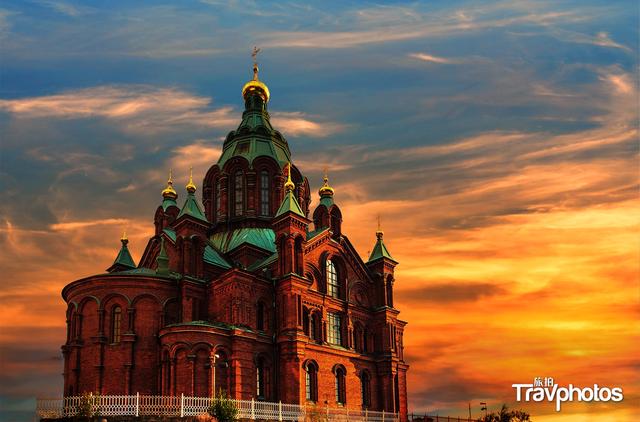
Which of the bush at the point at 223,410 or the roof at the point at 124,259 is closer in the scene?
the bush at the point at 223,410

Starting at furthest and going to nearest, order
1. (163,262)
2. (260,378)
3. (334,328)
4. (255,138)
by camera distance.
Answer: (255,138) → (334,328) → (163,262) → (260,378)

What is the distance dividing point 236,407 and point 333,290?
1574 cm

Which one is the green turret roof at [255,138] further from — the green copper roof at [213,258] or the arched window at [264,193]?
the green copper roof at [213,258]

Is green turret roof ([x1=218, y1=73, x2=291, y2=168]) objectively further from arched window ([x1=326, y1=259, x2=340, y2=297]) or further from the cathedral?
arched window ([x1=326, y1=259, x2=340, y2=297])

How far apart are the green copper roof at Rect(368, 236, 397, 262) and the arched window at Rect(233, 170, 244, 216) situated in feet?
36.3

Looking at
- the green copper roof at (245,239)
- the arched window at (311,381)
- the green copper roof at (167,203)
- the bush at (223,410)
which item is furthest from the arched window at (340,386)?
the green copper roof at (167,203)

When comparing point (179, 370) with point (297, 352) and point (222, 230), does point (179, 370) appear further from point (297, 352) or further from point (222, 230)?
point (222, 230)

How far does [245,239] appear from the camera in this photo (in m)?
47.6

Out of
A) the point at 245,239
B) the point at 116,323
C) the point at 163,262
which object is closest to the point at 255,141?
the point at 245,239

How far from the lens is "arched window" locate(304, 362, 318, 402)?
41.0m

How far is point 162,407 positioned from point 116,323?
8974 mm

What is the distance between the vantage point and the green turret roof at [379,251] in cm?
4988

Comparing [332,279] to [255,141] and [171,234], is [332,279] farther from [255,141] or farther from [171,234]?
[255,141]

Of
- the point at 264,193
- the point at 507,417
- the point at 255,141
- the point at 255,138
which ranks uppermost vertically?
the point at 255,138
